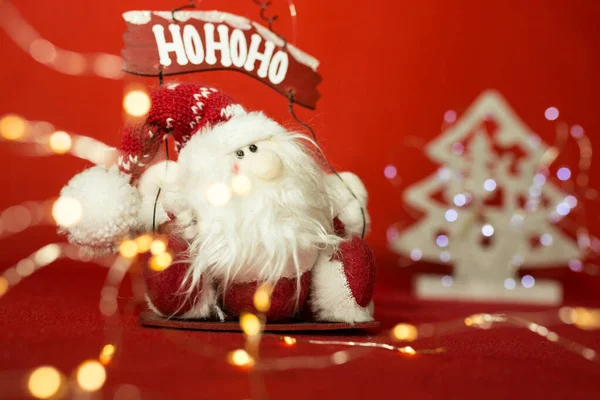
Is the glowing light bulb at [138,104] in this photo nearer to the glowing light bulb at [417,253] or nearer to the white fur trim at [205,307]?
the white fur trim at [205,307]

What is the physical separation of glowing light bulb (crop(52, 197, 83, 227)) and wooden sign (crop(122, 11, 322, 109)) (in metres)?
0.22

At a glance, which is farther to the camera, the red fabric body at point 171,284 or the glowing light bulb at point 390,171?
the glowing light bulb at point 390,171

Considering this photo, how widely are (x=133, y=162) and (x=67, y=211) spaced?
11 centimetres

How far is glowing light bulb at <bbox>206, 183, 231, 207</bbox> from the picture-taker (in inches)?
33.0

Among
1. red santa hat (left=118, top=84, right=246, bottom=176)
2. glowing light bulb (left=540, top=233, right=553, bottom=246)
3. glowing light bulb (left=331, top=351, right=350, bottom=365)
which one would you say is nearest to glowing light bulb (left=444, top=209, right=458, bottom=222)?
glowing light bulb (left=540, top=233, right=553, bottom=246)

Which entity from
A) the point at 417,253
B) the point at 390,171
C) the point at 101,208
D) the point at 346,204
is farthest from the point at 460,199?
the point at 101,208

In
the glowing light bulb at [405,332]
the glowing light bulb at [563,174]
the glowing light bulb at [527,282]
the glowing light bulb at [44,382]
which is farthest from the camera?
the glowing light bulb at [563,174]

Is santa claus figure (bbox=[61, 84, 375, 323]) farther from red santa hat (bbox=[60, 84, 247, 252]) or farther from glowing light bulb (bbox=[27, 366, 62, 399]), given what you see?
glowing light bulb (bbox=[27, 366, 62, 399])

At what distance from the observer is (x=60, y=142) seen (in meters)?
1.38

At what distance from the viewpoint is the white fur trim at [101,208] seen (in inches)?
33.0

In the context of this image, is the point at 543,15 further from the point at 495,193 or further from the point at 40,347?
the point at 40,347

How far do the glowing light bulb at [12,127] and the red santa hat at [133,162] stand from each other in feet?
2.73

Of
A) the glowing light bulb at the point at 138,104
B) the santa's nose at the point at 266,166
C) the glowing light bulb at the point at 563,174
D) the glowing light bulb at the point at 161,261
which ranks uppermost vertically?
the glowing light bulb at the point at 563,174

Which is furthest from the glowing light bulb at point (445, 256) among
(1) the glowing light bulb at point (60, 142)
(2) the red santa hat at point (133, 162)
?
(1) the glowing light bulb at point (60, 142)
